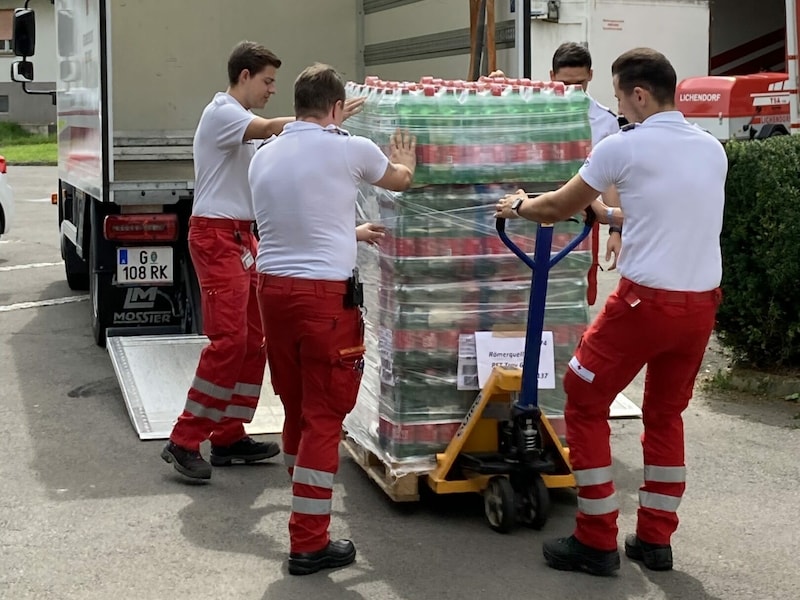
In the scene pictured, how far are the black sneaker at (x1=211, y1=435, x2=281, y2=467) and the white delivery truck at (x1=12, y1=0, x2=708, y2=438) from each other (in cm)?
54

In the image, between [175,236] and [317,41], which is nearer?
[175,236]

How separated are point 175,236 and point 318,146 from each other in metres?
A: 3.48

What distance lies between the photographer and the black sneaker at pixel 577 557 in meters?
4.58

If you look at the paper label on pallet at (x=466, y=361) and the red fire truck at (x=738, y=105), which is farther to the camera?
the red fire truck at (x=738, y=105)

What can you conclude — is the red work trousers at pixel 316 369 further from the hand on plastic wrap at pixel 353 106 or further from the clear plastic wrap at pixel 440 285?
the hand on plastic wrap at pixel 353 106

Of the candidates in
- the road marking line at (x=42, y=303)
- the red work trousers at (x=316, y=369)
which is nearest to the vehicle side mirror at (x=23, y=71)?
the road marking line at (x=42, y=303)

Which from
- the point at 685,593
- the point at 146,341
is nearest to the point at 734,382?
the point at 685,593

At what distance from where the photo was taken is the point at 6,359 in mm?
8453

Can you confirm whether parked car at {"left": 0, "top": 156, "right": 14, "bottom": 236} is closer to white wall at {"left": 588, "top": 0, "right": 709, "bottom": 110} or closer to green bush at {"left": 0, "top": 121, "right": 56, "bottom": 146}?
white wall at {"left": 588, "top": 0, "right": 709, "bottom": 110}

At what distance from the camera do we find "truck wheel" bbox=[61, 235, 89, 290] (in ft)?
36.5

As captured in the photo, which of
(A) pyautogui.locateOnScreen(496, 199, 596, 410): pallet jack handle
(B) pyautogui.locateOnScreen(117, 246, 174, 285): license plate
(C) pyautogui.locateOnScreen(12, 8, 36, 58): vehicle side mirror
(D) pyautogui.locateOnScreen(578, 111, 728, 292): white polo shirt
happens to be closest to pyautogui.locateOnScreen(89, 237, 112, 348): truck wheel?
(B) pyautogui.locateOnScreen(117, 246, 174, 285): license plate

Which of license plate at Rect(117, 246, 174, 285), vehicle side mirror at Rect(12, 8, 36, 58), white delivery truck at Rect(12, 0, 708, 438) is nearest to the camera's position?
white delivery truck at Rect(12, 0, 708, 438)

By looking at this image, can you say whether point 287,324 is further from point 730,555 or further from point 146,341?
point 146,341

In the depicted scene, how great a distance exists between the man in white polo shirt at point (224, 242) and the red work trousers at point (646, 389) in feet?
6.19
